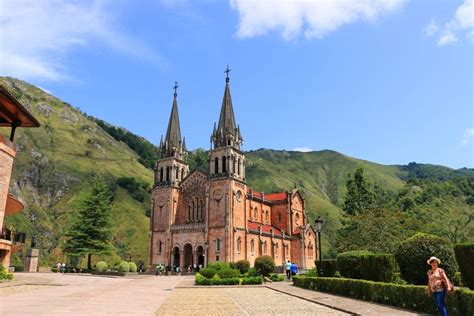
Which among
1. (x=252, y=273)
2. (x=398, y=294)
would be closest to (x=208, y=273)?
(x=252, y=273)

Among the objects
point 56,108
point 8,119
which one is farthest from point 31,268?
point 56,108

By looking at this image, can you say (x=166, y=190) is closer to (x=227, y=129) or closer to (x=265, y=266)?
(x=227, y=129)

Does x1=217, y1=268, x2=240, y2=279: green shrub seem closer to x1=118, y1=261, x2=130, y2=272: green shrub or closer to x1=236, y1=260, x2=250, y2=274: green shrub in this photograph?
x1=236, y1=260, x2=250, y2=274: green shrub

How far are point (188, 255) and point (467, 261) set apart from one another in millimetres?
50086

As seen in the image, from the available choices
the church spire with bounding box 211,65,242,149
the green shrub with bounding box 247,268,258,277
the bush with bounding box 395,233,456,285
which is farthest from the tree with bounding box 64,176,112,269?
the bush with bounding box 395,233,456,285

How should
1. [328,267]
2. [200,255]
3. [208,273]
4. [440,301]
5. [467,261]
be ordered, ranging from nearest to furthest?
[440,301]
[467,261]
[328,267]
[208,273]
[200,255]

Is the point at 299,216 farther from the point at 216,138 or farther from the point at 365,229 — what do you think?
the point at 365,229

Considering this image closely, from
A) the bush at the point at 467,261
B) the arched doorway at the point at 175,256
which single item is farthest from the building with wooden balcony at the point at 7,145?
the arched doorway at the point at 175,256

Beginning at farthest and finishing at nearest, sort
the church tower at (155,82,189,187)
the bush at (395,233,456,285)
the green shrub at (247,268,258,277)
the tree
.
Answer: the church tower at (155,82,189,187) < the tree < the green shrub at (247,268,258,277) < the bush at (395,233,456,285)

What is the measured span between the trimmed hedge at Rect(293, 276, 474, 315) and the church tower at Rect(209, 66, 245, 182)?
35582mm

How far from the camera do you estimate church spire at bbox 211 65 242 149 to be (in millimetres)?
59791

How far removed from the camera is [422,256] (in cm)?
1620

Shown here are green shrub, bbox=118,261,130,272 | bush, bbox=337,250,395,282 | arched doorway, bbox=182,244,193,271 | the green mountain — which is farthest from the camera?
the green mountain

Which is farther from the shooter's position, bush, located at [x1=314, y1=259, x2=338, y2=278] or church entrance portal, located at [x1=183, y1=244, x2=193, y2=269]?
church entrance portal, located at [x1=183, y1=244, x2=193, y2=269]
